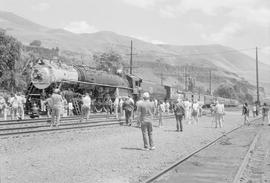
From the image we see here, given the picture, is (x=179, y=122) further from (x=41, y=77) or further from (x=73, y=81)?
(x=41, y=77)

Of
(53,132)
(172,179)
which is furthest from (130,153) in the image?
(53,132)

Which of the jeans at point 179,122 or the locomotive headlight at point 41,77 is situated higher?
→ the locomotive headlight at point 41,77

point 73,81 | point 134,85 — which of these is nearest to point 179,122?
point 73,81

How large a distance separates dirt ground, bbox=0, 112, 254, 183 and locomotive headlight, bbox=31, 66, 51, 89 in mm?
9994

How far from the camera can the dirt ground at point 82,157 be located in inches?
347

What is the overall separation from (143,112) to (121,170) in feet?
13.1

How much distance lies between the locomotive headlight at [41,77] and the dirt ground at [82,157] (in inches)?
393

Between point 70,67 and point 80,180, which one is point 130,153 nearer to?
point 80,180

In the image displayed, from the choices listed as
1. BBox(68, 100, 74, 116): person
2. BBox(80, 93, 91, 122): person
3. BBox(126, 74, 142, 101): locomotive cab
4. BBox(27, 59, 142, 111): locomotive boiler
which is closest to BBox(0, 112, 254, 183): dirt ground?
BBox(80, 93, 91, 122): person

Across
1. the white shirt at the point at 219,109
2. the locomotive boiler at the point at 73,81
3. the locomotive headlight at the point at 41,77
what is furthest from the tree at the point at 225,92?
the locomotive headlight at the point at 41,77

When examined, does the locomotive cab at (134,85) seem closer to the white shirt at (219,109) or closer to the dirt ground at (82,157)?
the white shirt at (219,109)

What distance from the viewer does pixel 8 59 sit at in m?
47.5

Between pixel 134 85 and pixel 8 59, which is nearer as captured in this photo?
pixel 134 85

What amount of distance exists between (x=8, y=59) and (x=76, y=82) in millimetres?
21835
